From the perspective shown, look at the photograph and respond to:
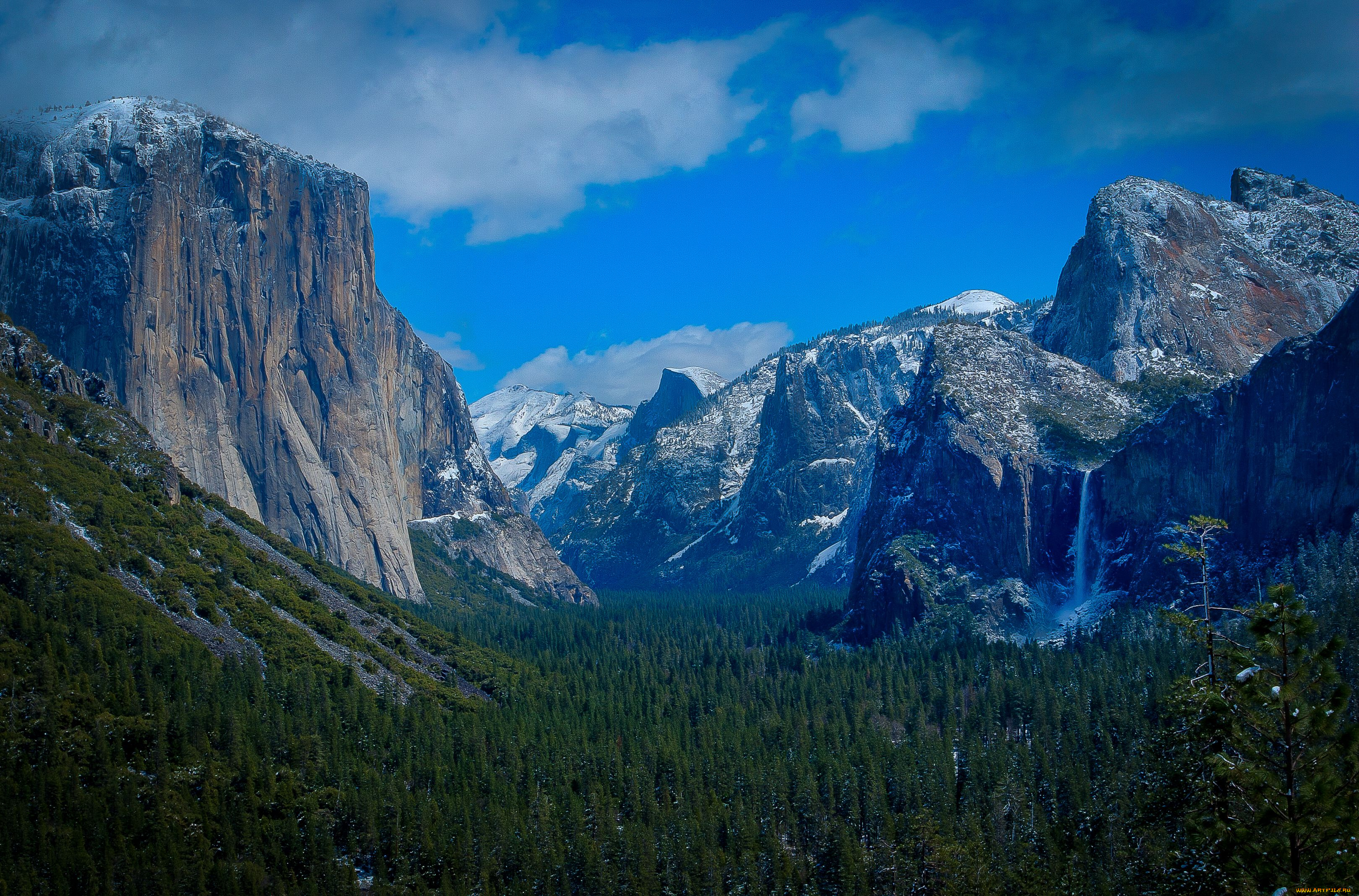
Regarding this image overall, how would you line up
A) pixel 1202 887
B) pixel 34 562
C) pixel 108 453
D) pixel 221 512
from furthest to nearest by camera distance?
pixel 221 512
pixel 108 453
pixel 34 562
pixel 1202 887

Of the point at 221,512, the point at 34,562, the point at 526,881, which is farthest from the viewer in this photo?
the point at 221,512

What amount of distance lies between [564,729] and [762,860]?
150ft

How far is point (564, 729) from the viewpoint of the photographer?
142m

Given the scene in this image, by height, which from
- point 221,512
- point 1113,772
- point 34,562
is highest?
point 221,512

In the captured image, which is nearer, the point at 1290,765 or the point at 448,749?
the point at 1290,765

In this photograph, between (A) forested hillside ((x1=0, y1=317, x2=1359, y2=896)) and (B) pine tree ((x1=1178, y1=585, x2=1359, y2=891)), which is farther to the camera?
(A) forested hillside ((x1=0, y1=317, x2=1359, y2=896))

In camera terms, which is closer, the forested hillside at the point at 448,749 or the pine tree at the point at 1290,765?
the pine tree at the point at 1290,765

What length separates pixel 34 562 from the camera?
122188 millimetres

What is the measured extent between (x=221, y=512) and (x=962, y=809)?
463 ft

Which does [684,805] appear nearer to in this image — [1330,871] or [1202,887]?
[1202,887]

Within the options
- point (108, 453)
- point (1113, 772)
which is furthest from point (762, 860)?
point (108, 453)

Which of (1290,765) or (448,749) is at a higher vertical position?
(1290,765)

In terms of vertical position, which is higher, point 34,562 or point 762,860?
point 34,562

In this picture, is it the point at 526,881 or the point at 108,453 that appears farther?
the point at 108,453
